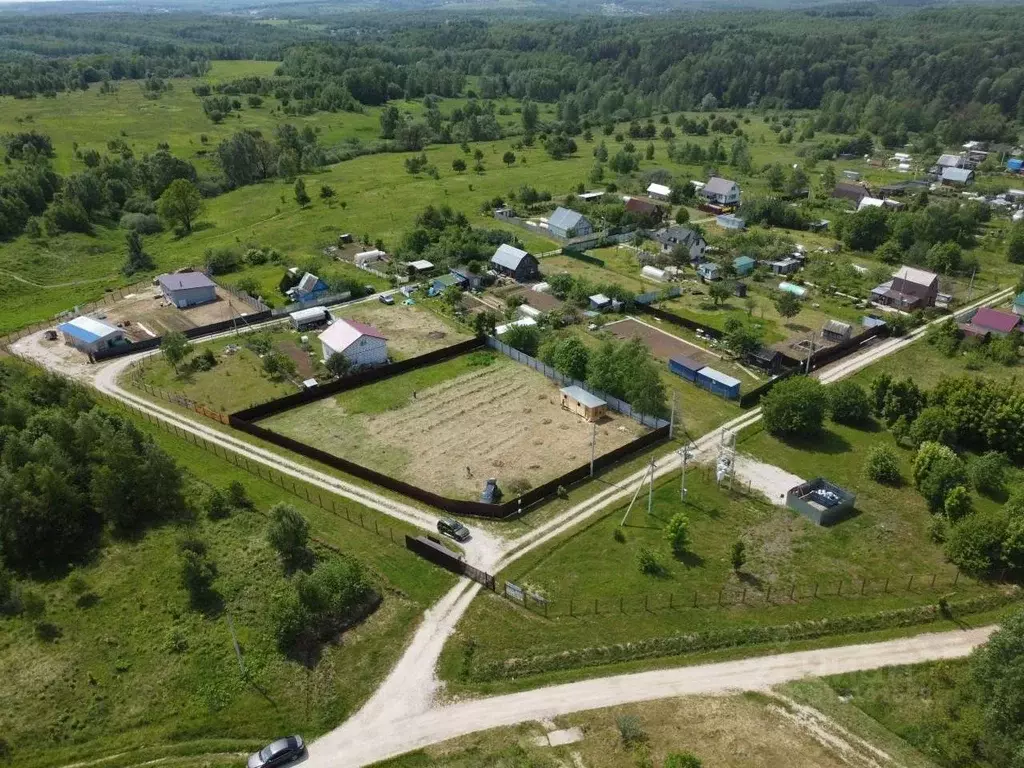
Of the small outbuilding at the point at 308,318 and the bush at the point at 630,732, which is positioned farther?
the small outbuilding at the point at 308,318

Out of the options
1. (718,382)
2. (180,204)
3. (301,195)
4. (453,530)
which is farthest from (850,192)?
(180,204)

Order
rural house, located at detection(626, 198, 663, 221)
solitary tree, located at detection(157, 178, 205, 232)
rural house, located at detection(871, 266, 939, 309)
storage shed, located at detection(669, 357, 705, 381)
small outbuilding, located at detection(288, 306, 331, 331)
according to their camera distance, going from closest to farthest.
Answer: storage shed, located at detection(669, 357, 705, 381) < small outbuilding, located at detection(288, 306, 331, 331) < rural house, located at detection(871, 266, 939, 309) < rural house, located at detection(626, 198, 663, 221) < solitary tree, located at detection(157, 178, 205, 232)

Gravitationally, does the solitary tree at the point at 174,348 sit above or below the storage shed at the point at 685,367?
above

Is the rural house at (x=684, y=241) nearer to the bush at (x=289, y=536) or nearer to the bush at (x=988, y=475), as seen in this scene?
the bush at (x=988, y=475)

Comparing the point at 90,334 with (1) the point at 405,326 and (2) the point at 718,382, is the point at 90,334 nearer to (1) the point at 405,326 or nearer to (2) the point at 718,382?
(1) the point at 405,326

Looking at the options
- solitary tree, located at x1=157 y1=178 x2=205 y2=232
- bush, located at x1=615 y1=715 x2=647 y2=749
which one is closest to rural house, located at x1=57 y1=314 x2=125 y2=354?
solitary tree, located at x1=157 y1=178 x2=205 y2=232

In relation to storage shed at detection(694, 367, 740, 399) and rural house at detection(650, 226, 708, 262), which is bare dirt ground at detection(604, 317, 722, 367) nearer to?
storage shed at detection(694, 367, 740, 399)

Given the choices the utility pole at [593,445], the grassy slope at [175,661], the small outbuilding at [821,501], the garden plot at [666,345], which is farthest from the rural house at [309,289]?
the small outbuilding at [821,501]
